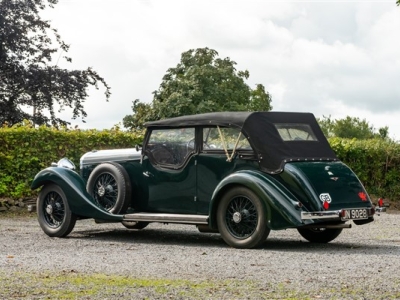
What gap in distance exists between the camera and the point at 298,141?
37.6ft

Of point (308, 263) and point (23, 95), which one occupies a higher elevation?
point (23, 95)

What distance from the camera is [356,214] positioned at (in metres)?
10.8

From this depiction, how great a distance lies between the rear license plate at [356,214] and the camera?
1062 centimetres

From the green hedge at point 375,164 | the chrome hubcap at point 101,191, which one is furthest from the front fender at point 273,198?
the green hedge at point 375,164

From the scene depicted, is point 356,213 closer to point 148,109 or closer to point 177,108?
point 177,108

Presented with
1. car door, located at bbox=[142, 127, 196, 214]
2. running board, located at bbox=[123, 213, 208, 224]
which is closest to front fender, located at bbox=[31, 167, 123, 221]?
running board, located at bbox=[123, 213, 208, 224]

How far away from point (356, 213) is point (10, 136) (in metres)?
10.6

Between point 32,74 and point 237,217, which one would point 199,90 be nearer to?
point 32,74

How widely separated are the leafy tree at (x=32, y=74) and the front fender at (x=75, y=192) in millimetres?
19228

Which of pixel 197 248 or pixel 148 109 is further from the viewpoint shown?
pixel 148 109

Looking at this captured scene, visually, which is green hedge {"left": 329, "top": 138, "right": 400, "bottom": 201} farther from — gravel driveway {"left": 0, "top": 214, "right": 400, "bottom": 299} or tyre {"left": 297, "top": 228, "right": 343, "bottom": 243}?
tyre {"left": 297, "top": 228, "right": 343, "bottom": 243}

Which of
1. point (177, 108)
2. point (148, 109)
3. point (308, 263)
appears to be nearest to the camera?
point (308, 263)

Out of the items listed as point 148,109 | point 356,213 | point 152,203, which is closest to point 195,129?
point 152,203

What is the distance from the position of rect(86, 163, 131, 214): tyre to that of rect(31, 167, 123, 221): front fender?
0.44 feet
